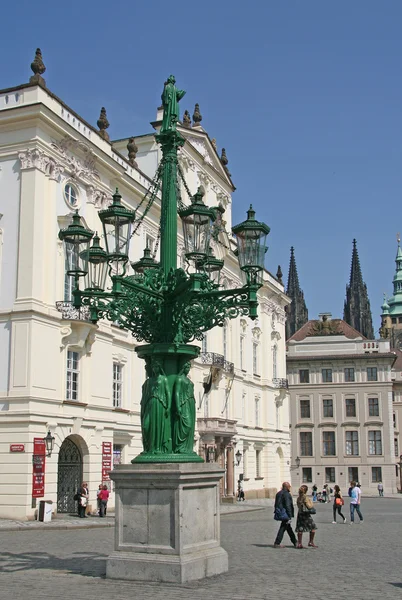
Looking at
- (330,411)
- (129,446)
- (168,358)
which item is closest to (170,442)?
(168,358)

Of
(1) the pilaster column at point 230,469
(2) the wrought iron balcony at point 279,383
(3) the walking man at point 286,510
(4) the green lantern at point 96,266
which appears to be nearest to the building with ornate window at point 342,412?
(2) the wrought iron balcony at point 279,383

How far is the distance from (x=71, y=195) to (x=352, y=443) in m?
50.7

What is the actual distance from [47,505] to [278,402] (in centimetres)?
3399

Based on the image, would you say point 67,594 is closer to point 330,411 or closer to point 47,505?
point 47,505

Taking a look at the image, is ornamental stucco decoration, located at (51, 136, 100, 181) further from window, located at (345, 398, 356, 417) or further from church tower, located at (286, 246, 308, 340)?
church tower, located at (286, 246, 308, 340)

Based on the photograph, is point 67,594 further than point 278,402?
No

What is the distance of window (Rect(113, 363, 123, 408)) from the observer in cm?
3322

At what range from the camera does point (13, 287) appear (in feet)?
89.1

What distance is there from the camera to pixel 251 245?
41.2 ft

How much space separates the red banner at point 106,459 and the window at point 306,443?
153 feet

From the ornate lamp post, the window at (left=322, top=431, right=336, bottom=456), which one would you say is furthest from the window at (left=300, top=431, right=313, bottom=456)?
the ornate lamp post

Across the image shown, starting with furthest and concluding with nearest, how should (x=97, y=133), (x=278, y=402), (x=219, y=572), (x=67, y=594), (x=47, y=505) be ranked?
(x=278, y=402) → (x=97, y=133) → (x=47, y=505) → (x=219, y=572) → (x=67, y=594)

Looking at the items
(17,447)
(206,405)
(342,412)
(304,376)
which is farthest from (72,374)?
(342,412)

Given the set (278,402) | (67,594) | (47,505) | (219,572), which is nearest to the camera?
(67,594)
